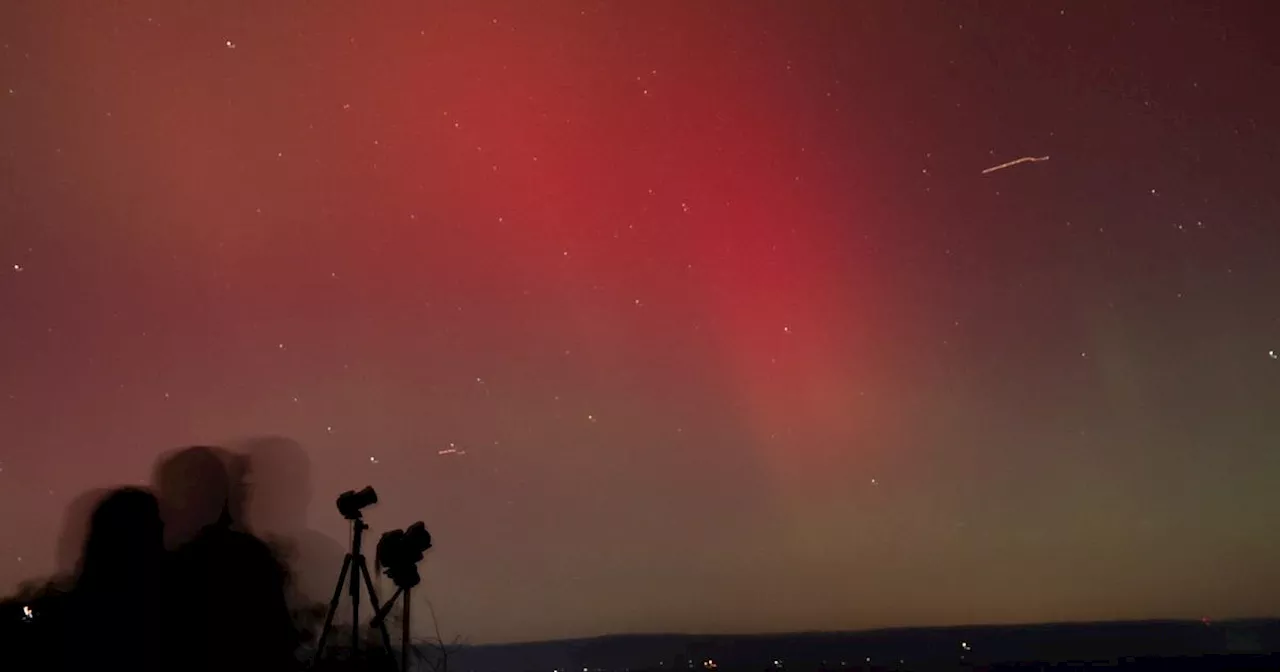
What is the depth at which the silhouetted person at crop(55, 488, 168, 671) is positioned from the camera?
2455mm

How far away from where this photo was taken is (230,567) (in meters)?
2.78

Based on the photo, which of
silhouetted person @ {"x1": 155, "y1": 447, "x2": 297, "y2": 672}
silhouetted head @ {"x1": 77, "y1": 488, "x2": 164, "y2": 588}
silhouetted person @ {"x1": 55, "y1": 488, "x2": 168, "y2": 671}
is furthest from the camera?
silhouetted person @ {"x1": 155, "y1": 447, "x2": 297, "y2": 672}

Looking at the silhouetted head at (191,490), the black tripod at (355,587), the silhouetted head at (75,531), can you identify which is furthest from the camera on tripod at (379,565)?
the silhouetted head at (75,531)

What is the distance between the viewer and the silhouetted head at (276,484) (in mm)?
2914

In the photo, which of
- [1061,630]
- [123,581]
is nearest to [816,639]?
[1061,630]

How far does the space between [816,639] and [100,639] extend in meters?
3.57

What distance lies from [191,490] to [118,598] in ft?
1.40

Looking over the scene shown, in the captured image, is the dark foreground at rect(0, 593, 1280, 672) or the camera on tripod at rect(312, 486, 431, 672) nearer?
the camera on tripod at rect(312, 486, 431, 672)

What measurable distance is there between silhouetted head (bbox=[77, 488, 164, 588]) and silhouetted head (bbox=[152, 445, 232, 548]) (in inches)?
1.7

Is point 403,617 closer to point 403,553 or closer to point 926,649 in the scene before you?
point 403,553

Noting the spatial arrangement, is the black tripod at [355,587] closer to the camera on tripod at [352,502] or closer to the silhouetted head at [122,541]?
the camera on tripod at [352,502]

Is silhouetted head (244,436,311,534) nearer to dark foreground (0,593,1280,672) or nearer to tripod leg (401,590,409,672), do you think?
tripod leg (401,590,409,672)

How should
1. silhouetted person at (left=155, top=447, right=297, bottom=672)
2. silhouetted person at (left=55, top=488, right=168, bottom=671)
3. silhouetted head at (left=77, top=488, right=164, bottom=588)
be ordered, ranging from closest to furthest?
silhouetted person at (left=55, top=488, right=168, bottom=671) < silhouetted head at (left=77, top=488, right=164, bottom=588) < silhouetted person at (left=155, top=447, right=297, bottom=672)

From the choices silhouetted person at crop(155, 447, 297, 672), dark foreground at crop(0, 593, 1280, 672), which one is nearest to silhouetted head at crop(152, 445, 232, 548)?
silhouetted person at crop(155, 447, 297, 672)
